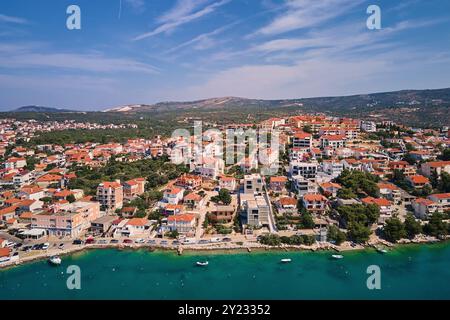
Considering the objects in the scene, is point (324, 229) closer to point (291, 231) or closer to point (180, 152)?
point (291, 231)

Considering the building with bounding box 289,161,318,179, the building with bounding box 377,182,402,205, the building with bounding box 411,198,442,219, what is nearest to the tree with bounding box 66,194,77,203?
the building with bounding box 289,161,318,179

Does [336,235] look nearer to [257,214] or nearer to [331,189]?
[257,214]

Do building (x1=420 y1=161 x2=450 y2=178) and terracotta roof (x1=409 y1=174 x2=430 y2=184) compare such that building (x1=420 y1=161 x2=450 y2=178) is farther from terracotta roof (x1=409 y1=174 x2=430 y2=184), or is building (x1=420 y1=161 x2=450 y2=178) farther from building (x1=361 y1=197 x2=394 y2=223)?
building (x1=361 y1=197 x2=394 y2=223)

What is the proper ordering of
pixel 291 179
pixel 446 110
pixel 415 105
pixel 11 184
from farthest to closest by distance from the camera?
pixel 415 105, pixel 446 110, pixel 11 184, pixel 291 179

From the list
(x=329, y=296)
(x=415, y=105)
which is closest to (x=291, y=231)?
(x=329, y=296)

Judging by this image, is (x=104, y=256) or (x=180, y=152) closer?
(x=104, y=256)

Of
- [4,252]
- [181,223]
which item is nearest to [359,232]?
[181,223]
